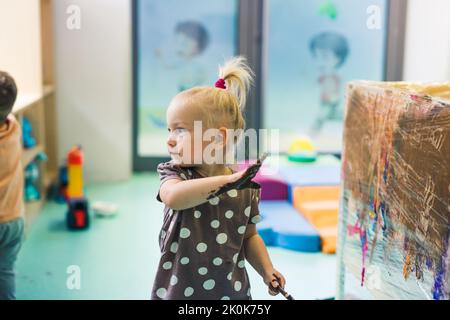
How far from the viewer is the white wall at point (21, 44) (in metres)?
1.71

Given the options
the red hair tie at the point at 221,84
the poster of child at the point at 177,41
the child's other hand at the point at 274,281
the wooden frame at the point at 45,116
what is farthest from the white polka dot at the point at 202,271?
the poster of child at the point at 177,41

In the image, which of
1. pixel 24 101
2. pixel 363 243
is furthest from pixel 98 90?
pixel 363 243

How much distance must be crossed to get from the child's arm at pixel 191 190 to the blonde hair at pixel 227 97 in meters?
0.09

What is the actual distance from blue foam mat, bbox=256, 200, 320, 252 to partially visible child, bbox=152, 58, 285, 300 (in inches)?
40.4

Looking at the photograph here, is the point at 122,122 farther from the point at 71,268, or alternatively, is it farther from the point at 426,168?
the point at 426,168

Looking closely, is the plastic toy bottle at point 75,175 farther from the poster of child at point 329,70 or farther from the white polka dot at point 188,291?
the white polka dot at point 188,291

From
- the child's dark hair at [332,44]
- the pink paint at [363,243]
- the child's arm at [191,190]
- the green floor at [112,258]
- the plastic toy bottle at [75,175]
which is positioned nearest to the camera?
the child's arm at [191,190]

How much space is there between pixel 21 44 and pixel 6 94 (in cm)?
87

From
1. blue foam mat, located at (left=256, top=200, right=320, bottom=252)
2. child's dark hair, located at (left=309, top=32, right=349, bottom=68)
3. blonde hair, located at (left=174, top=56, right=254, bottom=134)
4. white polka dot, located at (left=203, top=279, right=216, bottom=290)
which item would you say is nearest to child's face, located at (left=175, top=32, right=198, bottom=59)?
child's dark hair, located at (left=309, top=32, right=349, bottom=68)

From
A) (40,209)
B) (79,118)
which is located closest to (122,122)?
(79,118)

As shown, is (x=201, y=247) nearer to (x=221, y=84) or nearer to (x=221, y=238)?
(x=221, y=238)

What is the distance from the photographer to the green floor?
170 cm

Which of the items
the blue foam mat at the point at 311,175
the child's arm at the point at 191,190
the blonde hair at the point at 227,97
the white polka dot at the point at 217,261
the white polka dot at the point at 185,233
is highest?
the blonde hair at the point at 227,97

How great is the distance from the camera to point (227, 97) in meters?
0.88
